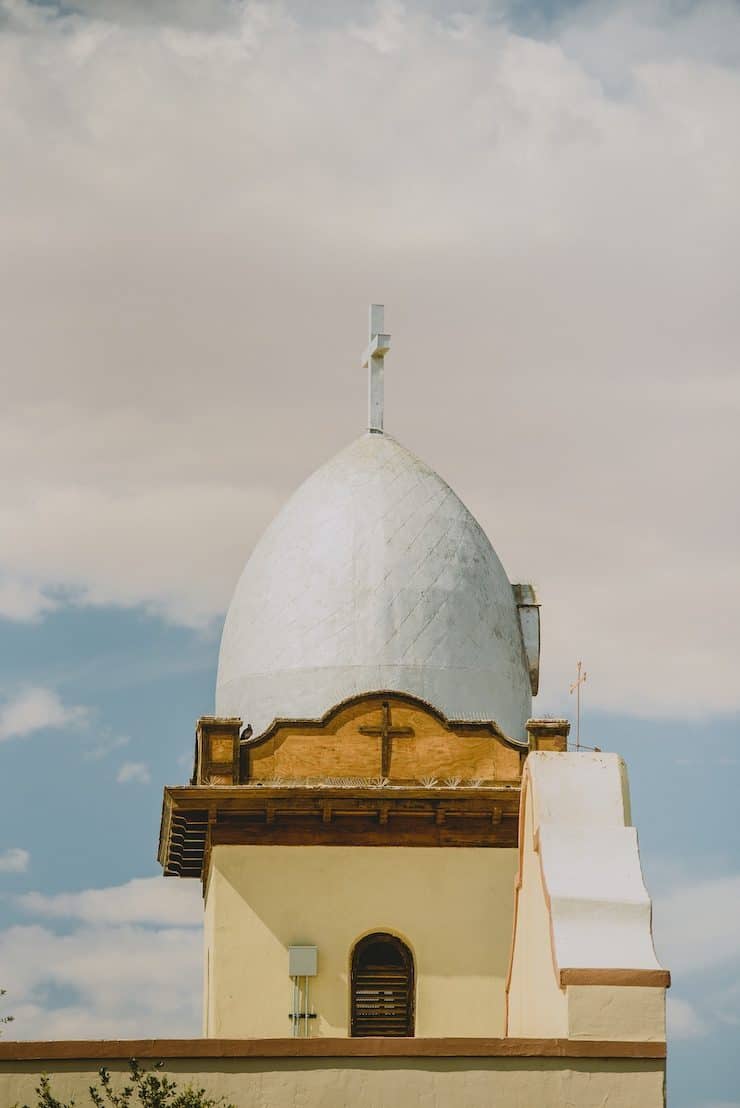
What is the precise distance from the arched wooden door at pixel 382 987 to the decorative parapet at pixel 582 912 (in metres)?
3.10

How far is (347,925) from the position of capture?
24000mm

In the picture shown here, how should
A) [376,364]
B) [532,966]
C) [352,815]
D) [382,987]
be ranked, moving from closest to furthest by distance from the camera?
1. [532,966]
2. [382,987]
3. [352,815]
4. [376,364]

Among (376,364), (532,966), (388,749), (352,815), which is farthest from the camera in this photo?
(376,364)

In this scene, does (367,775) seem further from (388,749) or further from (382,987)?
(382,987)

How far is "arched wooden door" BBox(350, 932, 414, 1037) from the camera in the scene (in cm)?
2383

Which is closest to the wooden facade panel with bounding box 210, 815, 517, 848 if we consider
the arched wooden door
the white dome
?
the arched wooden door

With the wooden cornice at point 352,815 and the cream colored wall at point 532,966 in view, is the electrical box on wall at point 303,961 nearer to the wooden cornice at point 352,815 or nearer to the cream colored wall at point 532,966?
the wooden cornice at point 352,815

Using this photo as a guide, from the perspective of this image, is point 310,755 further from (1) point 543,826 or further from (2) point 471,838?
(1) point 543,826

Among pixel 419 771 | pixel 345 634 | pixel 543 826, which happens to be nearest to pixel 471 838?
pixel 419 771

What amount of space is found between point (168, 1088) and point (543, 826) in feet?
14.0

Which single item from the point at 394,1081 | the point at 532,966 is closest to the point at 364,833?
the point at 532,966

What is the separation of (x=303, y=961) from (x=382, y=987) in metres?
0.89

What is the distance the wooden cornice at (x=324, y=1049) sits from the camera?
658 inches

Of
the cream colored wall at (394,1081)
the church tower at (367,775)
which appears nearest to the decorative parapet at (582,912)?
the cream colored wall at (394,1081)
